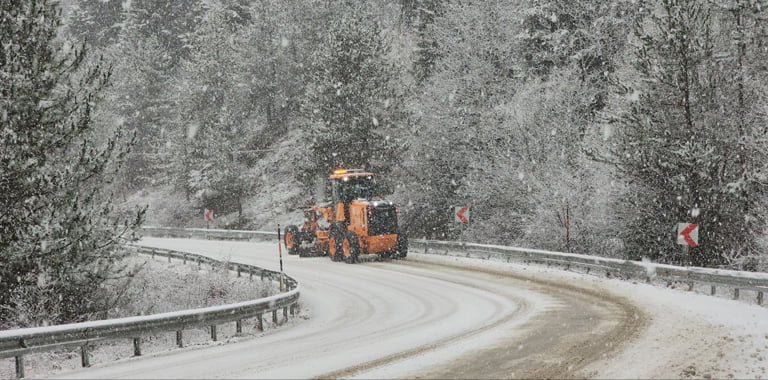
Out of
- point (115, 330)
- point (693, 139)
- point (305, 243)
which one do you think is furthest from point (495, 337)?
point (305, 243)

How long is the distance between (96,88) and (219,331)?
592 centimetres

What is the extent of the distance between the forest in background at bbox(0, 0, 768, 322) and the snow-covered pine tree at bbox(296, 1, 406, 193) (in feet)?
0.36

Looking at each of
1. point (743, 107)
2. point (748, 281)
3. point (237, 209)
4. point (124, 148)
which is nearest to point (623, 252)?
point (743, 107)

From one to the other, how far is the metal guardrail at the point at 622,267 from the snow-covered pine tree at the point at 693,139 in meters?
1.49

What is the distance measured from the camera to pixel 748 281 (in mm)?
15047

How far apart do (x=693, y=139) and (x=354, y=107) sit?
20.6 metres

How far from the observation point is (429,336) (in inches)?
457

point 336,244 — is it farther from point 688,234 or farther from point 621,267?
point 688,234

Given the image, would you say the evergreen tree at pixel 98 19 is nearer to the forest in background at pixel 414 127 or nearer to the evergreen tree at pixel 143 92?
the forest in background at pixel 414 127

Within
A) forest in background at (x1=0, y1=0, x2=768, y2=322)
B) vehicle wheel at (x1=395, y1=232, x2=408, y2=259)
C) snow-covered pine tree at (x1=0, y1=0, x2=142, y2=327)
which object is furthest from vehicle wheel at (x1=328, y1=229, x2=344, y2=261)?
snow-covered pine tree at (x1=0, y1=0, x2=142, y2=327)

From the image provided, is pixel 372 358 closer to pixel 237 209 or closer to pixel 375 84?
pixel 375 84

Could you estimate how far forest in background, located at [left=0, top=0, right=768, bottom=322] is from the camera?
46.3ft

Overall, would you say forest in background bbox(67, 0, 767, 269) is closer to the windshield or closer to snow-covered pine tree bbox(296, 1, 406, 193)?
snow-covered pine tree bbox(296, 1, 406, 193)

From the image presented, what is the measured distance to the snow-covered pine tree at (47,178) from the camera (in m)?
13.5
